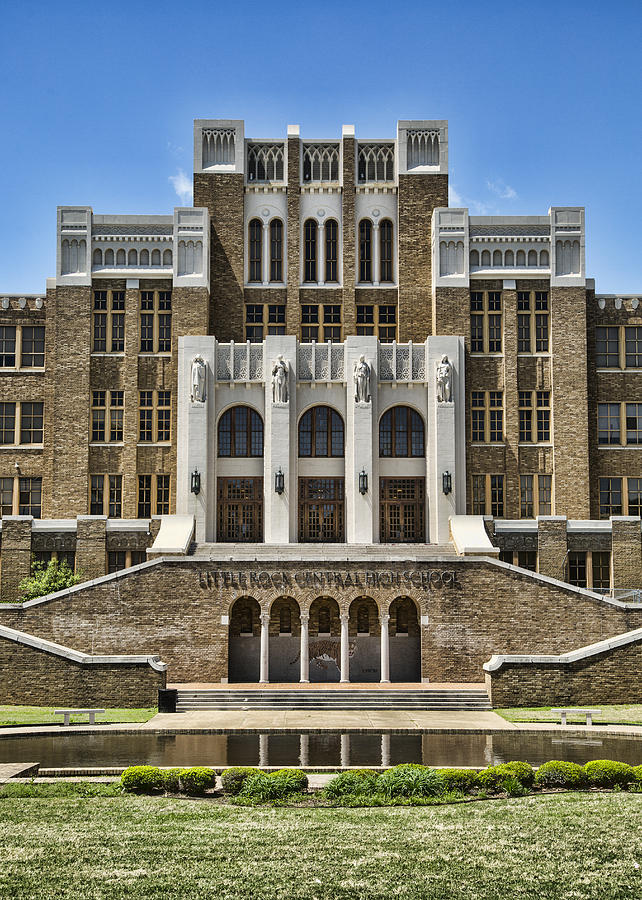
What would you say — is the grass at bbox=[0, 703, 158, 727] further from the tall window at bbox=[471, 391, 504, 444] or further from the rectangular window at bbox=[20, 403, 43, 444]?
the tall window at bbox=[471, 391, 504, 444]

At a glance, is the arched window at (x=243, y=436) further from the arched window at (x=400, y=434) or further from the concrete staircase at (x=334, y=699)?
the concrete staircase at (x=334, y=699)

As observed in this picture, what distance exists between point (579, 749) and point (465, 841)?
11.0 meters

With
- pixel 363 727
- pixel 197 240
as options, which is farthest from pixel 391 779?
pixel 197 240

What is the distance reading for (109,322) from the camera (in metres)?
53.2

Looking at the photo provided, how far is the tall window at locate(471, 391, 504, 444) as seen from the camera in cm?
5266

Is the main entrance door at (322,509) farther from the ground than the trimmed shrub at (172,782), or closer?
farther from the ground

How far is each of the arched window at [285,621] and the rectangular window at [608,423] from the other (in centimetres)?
1960

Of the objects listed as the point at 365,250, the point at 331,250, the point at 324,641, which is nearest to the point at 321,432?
the point at 331,250

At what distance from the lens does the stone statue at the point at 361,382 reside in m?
49.2

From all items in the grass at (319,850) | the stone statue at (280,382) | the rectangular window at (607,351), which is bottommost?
the grass at (319,850)

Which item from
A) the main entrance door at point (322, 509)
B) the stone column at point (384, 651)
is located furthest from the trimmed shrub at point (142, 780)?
the main entrance door at point (322, 509)

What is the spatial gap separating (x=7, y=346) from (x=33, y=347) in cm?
137

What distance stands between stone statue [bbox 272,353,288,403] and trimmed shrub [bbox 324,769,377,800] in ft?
96.8

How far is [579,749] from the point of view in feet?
88.7
